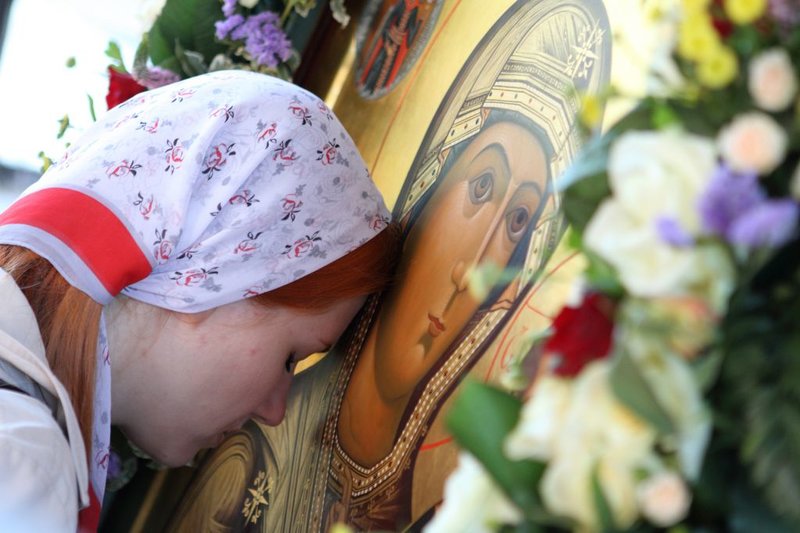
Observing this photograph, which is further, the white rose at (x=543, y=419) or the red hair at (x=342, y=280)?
the red hair at (x=342, y=280)

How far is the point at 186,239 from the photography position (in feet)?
3.62

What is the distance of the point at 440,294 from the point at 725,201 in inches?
25.1

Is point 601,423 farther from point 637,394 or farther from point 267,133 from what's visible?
point 267,133

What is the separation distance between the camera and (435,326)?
1.02 metres

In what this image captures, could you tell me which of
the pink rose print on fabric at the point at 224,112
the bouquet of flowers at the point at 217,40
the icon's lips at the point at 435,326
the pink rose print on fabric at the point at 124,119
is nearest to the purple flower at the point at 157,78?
the bouquet of flowers at the point at 217,40

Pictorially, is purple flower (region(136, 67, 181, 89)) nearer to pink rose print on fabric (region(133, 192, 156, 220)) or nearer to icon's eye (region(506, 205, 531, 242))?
pink rose print on fabric (region(133, 192, 156, 220))

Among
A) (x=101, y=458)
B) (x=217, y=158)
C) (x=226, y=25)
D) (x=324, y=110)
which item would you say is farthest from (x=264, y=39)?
(x=101, y=458)

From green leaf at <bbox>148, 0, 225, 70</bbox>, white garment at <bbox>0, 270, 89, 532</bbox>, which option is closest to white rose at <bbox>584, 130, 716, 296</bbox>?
white garment at <bbox>0, 270, 89, 532</bbox>

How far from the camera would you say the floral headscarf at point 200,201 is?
107cm

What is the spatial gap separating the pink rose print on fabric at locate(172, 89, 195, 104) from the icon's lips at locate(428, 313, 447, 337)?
38 centimetres

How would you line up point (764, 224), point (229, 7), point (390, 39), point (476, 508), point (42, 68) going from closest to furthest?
1. point (764, 224)
2. point (476, 508)
3. point (390, 39)
4. point (229, 7)
5. point (42, 68)

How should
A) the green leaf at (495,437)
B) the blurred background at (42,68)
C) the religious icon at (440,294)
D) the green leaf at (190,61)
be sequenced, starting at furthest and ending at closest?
the blurred background at (42,68), the green leaf at (190,61), the religious icon at (440,294), the green leaf at (495,437)

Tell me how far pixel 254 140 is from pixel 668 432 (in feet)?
2.51

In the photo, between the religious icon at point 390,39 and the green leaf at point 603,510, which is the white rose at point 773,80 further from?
the religious icon at point 390,39
